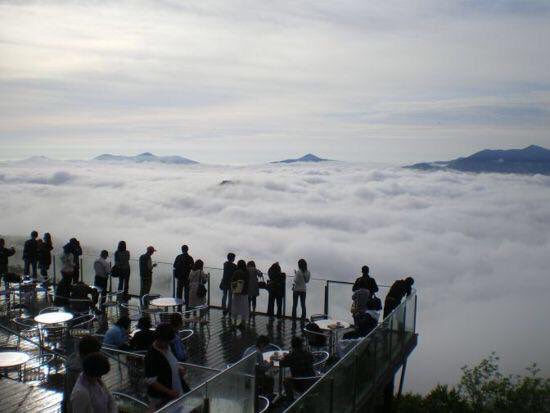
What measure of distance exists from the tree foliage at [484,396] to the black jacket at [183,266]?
494 inches

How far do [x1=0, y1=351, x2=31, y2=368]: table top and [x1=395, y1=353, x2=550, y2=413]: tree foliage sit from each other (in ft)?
56.9

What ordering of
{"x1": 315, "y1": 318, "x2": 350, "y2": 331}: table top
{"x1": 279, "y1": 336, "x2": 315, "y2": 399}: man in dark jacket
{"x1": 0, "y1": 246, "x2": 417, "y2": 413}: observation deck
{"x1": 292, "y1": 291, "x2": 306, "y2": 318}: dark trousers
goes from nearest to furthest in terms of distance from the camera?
{"x1": 0, "y1": 246, "x2": 417, "y2": 413}: observation deck, {"x1": 279, "y1": 336, "x2": 315, "y2": 399}: man in dark jacket, {"x1": 315, "y1": 318, "x2": 350, "y2": 331}: table top, {"x1": 292, "y1": 291, "x2": 306, "y2": 318}: dark trousers

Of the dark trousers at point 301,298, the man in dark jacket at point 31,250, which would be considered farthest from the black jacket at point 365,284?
the man in dark jacket at point 31,250

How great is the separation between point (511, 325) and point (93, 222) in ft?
373

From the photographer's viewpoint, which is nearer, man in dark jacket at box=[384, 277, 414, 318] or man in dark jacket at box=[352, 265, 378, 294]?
man in dark jacket at box=[384, 277, 414, 318]

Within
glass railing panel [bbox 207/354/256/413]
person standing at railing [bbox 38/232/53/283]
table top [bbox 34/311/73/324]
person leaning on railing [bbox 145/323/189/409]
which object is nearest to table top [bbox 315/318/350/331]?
glass railing panel [bbox 207/354/256/413]

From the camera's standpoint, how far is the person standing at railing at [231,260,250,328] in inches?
543

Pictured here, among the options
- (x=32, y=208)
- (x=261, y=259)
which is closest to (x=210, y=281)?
(x=261, y=259)

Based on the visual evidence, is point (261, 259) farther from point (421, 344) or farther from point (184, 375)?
point (184, 375)

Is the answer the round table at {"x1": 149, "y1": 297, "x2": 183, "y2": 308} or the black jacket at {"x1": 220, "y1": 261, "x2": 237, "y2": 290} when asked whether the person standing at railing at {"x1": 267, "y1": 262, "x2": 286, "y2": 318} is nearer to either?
the black jacket at {"x1": 220, "y1": 261, "x2": 237, "y2": 290}


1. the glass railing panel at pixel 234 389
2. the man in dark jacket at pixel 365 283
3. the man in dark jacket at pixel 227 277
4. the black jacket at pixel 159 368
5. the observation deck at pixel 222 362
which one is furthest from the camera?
the man in dark jacket at pixel 227 277

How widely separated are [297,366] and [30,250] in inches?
445

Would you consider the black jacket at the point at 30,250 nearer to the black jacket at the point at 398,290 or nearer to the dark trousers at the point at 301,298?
the dark trousers at the point at 301,298

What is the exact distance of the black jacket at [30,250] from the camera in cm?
1708
